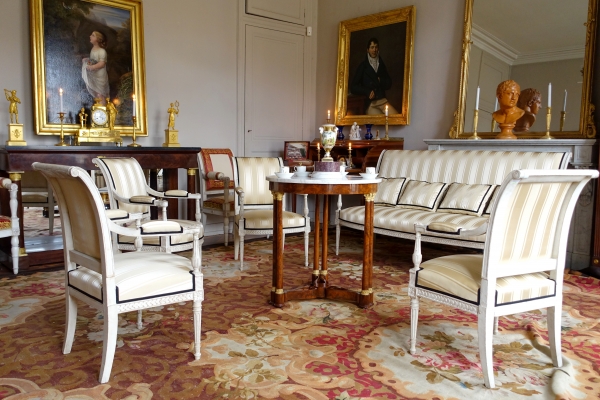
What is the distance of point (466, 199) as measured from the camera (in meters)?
4.40

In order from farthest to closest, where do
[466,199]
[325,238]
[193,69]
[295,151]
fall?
[295,151] → [193,69] → [466,199] → [325,238]

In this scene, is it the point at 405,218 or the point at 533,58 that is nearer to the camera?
the point at 405,218

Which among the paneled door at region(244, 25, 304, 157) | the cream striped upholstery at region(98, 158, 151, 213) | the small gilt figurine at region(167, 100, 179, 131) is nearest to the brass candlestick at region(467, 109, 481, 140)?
the paneled door at region(244, 25, 304, 157)

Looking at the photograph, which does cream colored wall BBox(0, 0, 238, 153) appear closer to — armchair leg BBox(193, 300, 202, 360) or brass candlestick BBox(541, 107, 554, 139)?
armchair leg BBox(193, 300, 202, 360)

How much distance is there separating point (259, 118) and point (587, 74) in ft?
12.4

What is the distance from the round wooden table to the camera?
310 centimetres

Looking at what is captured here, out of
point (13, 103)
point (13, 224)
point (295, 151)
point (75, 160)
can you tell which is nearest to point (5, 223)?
point (13, 224)

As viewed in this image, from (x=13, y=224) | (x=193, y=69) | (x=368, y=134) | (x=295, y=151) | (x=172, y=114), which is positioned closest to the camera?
(x=13, y=224)

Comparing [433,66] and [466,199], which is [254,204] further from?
[433,66]

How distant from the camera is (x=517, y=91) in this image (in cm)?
480

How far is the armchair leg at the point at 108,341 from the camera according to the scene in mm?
2219

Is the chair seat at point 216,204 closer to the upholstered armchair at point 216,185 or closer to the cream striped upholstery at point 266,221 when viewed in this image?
the upholstered armchair at point 216,185

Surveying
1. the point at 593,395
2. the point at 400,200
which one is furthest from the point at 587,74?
the point at 593,395

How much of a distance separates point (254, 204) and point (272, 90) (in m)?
2.44
